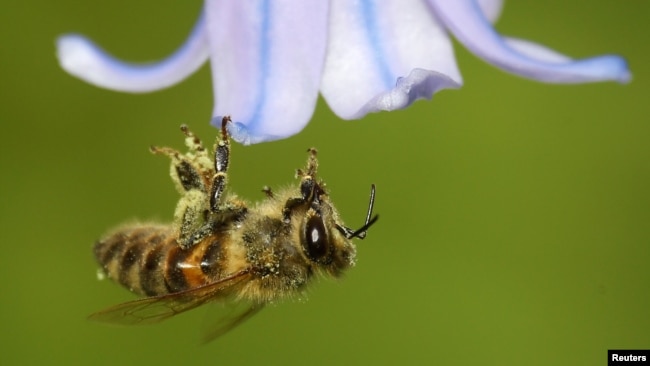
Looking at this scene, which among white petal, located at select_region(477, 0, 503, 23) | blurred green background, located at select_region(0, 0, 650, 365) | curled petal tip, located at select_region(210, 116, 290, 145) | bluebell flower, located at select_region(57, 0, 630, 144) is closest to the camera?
curled petal tip, located at select_region(210, 116, 290, 145)

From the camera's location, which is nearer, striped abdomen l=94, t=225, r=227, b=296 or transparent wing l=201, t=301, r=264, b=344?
striped abdomen l=94, t=225, r=227, b=296

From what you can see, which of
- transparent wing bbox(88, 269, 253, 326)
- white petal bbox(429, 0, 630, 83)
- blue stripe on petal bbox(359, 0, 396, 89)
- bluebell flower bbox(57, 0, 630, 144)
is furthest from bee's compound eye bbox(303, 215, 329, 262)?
Result: white petal bbox(429, 0, 630, 83)

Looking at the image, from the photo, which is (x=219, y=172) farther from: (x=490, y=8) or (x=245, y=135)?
(x=490, y=8)

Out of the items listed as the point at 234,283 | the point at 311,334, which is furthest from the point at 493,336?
the point at 234,283

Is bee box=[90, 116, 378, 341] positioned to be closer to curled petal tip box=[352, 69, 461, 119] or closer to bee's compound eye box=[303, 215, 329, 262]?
bee's compound eye box=[303, 215, 329, 262]

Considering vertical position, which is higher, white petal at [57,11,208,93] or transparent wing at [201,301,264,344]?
white petal at [57,11,208,93]

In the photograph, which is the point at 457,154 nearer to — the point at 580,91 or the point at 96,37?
the point at 580,91

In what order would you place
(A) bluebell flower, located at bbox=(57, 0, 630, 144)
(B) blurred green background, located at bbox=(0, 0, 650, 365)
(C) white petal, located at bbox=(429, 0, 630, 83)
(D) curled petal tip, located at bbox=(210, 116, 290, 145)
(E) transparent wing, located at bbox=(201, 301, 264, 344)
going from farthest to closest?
(B) blurred green background, located at bbox=(0, 0, 650, 365) < (E) transparent wing, located at bbox=(201, 301, 264, 344) < (A) bluebell flower, located at bbox=(57, 0, 630, 144) < (D) curled petal tip, located at bbox=(210, 116, 290, 145) < (C) white petal, located at bbox=(429, 0, 630, 83)

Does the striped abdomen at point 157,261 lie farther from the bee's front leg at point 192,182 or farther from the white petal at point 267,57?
the white petal at point 267,57
